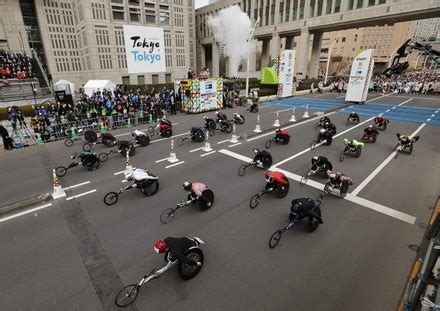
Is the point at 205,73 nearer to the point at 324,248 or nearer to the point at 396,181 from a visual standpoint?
the point at 396,181

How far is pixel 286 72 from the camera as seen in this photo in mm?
31125

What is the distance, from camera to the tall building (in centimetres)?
3975

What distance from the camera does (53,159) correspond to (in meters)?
12.4

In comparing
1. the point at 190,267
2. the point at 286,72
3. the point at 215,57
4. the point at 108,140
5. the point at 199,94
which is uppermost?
the point at 215,57

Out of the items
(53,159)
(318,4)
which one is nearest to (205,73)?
(53,159)

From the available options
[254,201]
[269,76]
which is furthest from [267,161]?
[269,76]

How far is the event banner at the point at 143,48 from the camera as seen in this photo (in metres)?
19.6


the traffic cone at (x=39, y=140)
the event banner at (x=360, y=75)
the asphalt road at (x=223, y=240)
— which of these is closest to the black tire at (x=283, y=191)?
the asphalt road at (x=223, y=240)

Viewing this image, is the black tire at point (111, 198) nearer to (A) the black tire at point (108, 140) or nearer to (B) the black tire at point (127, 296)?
(B) the black tire at point (127, 296)

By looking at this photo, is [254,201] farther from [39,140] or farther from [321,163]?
[39,140]

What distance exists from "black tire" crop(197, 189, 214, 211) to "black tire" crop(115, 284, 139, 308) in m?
3.23

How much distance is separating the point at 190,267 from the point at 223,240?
4.49 ft

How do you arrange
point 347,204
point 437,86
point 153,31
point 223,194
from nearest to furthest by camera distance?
point 347,204 < point 223,194 < point 153,31 < point 437,86

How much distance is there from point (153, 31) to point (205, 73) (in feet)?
18.6
